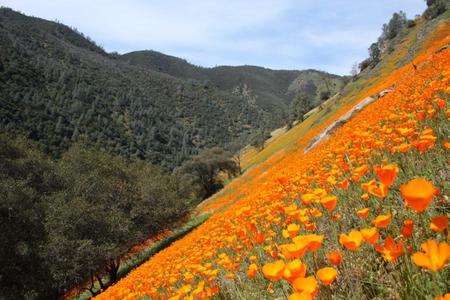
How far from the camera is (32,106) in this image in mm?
95562

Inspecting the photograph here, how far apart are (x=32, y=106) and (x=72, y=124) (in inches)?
527

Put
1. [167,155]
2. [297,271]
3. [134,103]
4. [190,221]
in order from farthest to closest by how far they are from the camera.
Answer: [134,103] < [167,155] < [190,221] < [297,271]

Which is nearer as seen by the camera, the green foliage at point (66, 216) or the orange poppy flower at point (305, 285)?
the orange poppy flower at point (305, 285)

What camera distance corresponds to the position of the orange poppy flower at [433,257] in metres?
1.14

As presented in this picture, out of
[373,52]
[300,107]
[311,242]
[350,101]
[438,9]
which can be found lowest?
[311,242]

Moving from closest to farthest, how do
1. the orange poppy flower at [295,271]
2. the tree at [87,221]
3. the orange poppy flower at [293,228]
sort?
the orange poppy flower at [295,271] → the orange poppy flower at [293,228] → the tree at [87,221]

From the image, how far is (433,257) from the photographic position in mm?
1163

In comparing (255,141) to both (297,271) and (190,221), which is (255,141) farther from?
(297,271)

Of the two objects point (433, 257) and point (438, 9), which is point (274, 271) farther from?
point (438, 9)

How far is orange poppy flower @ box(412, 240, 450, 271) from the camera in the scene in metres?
1.14

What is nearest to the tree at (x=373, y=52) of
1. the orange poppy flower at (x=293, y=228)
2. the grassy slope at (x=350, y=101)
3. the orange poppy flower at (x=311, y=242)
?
the grassy slope at (x=350, y=101)

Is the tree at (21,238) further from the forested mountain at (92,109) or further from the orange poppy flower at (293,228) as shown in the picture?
the forested mountain at (92,109)

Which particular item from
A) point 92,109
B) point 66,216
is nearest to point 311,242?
point 66,216

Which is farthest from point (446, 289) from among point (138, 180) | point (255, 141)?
point (255, 141)
